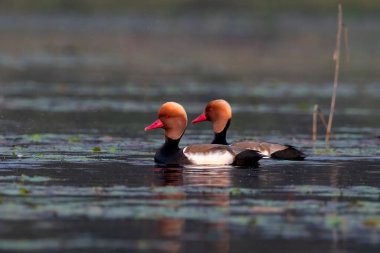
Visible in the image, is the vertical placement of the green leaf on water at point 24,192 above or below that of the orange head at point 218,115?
below

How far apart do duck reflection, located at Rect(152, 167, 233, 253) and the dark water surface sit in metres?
0.01

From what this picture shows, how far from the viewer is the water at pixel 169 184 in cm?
1344

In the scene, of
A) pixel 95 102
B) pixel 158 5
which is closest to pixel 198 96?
pixel 95 102

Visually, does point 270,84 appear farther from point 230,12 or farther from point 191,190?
point 230,12

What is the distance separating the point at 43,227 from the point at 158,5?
90.7 meters

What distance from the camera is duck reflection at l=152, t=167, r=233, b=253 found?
1340cm

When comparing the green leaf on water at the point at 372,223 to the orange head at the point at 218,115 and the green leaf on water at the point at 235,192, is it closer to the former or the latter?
the green leaf on water at the point at 235,192

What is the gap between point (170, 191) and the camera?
54.6 feet

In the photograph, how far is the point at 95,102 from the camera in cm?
3341

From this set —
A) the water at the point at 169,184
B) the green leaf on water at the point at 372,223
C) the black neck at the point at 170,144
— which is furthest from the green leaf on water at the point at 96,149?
the green leaf on water at the point at 372,223

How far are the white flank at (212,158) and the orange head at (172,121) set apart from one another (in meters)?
0.60

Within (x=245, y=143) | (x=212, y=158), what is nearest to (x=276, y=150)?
(x=245, y=143)

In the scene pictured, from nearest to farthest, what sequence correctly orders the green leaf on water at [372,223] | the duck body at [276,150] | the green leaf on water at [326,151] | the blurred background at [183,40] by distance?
the green leaf on water at [372,223] → the duck body at [276,150] → the green leaf on water at [326,151] → the blurred background at [183,40]

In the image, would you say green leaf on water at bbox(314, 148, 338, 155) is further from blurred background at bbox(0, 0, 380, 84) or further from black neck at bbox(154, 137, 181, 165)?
blurred background at bbox(0, 0, 380, 84)
